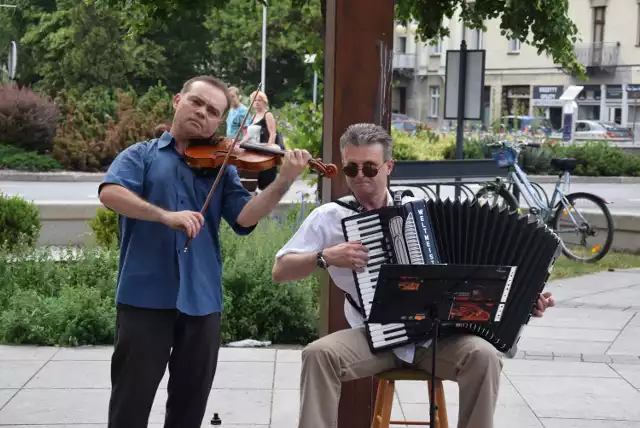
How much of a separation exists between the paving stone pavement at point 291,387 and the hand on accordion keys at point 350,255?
1726mm

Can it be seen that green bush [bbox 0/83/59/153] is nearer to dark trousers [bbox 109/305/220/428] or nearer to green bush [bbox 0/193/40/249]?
green bush [bbox 0/193/40/249]

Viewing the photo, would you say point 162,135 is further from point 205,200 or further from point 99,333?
point 99,333

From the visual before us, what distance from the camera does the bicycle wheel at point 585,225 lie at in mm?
10883

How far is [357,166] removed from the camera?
4012 millimetres

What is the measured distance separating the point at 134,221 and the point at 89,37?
31.7m

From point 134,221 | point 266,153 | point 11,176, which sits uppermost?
point 266,153

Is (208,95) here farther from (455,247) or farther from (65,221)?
(65,221)

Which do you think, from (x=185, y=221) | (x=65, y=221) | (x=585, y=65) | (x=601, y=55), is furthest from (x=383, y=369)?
(x=601, y=55)

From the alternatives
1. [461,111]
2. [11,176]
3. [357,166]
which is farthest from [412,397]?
[11,176]

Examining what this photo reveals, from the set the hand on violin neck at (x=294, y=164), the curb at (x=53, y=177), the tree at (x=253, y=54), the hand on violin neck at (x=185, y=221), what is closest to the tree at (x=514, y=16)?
the hand on violin neck at (x=294, y=164)

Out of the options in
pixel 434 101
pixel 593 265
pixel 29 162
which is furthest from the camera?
pixel 434 101

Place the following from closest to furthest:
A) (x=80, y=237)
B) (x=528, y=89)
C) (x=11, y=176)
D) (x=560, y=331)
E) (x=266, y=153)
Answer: (x=266, y=153), (x=560, y=331), (x=80, y=237), (x=11, y=176), (x=528, y=89)

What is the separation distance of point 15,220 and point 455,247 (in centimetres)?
613

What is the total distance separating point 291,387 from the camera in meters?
5.98
